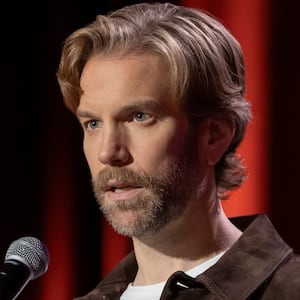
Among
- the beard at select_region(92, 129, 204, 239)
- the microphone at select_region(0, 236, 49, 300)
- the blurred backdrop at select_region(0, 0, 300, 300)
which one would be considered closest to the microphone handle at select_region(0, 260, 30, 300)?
the microphone at select_region(0, 236, 49, 300)

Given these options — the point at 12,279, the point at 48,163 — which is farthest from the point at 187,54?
the point at 48,163

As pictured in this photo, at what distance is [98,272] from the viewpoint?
6.34 feet

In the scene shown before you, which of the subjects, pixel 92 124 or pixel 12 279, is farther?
pixel 92 124

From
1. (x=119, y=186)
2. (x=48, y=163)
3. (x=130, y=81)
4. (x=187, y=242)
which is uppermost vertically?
(x=130, y=81)

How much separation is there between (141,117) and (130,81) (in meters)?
0.06

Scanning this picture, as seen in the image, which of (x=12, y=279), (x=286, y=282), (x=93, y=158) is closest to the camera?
(x=12, y=279)

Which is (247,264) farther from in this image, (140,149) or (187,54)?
(187,54)

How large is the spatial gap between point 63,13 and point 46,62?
122mm

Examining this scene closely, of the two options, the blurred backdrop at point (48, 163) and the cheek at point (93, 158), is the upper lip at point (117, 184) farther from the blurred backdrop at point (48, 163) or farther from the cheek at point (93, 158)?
the blurred backdrop at point (48, 163)

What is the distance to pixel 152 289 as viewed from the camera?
1261mm

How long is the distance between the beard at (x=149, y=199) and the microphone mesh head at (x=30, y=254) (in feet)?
0.48

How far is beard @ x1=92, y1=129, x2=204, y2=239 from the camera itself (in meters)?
1.20

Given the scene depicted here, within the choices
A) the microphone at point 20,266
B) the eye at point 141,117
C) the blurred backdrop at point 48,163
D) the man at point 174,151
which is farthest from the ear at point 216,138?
the blurred backdrop at point 48,163

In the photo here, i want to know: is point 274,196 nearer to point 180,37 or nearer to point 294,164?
point 294,164
